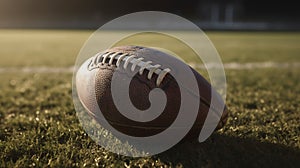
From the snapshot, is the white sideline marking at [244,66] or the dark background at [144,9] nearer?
the white sideline marking at [244,66]

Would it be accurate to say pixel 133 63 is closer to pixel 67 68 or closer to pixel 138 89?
pixel 138 89

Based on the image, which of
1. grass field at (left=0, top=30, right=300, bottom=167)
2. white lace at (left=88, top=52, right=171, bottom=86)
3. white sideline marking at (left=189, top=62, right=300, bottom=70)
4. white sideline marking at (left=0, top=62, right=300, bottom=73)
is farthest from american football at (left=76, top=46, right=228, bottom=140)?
white sideline marking at (left=189, top=62, right=300, bottom=70)

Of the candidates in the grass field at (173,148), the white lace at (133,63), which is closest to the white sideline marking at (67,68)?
the grass field at (173,148)

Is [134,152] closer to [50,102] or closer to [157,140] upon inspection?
[157,140]

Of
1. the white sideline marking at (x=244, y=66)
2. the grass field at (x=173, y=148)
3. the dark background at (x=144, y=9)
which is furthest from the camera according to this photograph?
the dark background at (x=144, y=9)

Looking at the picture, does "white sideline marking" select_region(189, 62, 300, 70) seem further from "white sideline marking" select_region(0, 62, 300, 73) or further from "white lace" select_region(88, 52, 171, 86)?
"white lace" select_region(88, 52, 171, 86)

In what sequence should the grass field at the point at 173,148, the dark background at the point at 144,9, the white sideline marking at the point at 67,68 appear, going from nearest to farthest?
the grass field at the point at 173,148
the white sideline marking at the point at 67,68
the dark background at the point at 144,9

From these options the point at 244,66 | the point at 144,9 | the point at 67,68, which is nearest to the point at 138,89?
the point at 67,68

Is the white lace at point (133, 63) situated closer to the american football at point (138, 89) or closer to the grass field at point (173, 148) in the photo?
the american football at point (138, 89)
